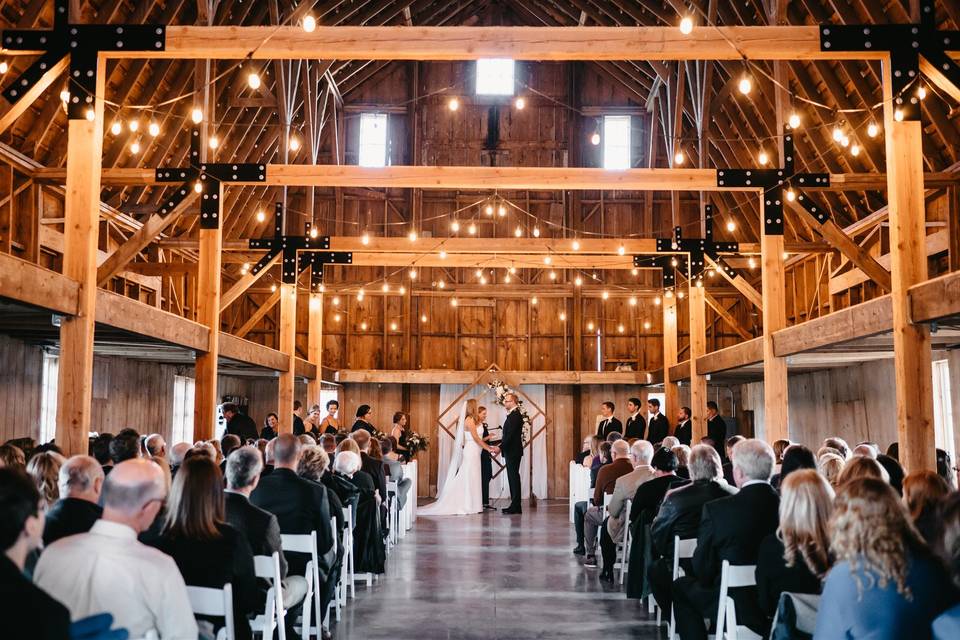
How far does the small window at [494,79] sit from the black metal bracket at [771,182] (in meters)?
11.1

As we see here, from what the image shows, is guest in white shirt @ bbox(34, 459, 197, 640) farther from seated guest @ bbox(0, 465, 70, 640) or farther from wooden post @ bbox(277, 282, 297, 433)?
wooden post @ bbox(277, 282, 297, 433)

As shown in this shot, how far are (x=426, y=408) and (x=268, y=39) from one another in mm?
13467

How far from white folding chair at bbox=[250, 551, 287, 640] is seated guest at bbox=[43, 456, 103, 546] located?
2.92 ft

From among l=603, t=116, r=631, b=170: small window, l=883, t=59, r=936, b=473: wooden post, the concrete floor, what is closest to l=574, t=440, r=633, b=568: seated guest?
the concrete floor

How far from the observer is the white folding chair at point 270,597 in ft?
15.3

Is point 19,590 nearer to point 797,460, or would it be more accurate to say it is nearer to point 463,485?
point 797,460

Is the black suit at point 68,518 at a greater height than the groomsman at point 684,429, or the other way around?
the groomsman at point 684,429

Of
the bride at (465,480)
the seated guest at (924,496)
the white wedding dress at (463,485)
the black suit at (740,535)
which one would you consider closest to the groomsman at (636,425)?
the bride at (465,480)

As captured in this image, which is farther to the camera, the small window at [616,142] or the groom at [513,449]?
the small window at [616,142]

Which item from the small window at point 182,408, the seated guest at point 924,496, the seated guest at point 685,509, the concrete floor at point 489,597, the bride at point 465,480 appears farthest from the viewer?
the small window at point 182,408

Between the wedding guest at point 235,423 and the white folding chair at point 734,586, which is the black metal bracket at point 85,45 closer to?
the wedding guest at point 235,423

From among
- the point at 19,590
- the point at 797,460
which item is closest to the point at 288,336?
the point at 797,460

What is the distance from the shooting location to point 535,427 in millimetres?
19781

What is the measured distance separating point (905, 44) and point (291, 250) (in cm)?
947
